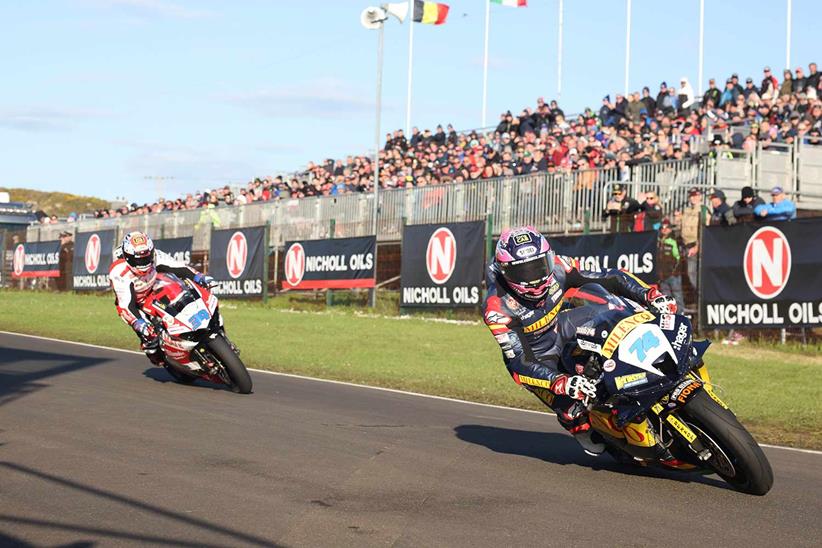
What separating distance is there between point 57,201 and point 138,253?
297ft

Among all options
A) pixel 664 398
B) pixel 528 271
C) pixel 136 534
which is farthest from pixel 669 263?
pixel 136 534

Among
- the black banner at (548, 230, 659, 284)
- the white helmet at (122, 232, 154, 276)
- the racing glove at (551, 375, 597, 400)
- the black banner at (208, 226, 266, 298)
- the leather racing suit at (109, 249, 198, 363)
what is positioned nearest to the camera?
the racing glove at (551, 375, 597, 400)

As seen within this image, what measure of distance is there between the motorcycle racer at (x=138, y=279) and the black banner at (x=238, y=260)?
14948mm

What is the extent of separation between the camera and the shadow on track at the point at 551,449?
793 cm

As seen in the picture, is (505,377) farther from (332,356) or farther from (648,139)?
(648,139)

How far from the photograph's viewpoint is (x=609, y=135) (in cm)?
2566

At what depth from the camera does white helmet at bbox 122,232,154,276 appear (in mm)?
12539

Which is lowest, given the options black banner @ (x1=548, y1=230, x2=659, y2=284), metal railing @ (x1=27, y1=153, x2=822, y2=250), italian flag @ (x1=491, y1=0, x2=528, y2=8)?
black banner @ (x1=548, y1=230, x2=659, y2=284)

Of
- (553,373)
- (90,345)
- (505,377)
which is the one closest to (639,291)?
(553,373)

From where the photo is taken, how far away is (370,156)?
123 ft

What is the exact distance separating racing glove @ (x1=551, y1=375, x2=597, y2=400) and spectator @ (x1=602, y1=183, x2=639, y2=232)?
12.4 m

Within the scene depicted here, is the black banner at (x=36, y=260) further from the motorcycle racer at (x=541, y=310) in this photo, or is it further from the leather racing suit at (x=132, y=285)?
the motorcycle racer at (x=541, y=310)

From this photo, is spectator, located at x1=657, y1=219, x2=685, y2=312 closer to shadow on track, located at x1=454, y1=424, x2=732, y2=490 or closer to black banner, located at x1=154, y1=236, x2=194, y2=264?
shadow on track, located at x1=454, y1=424, x2=732, y2=490

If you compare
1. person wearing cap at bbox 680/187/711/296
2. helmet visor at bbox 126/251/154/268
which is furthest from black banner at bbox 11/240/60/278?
helmet visor at bbox 126/251/154/268
